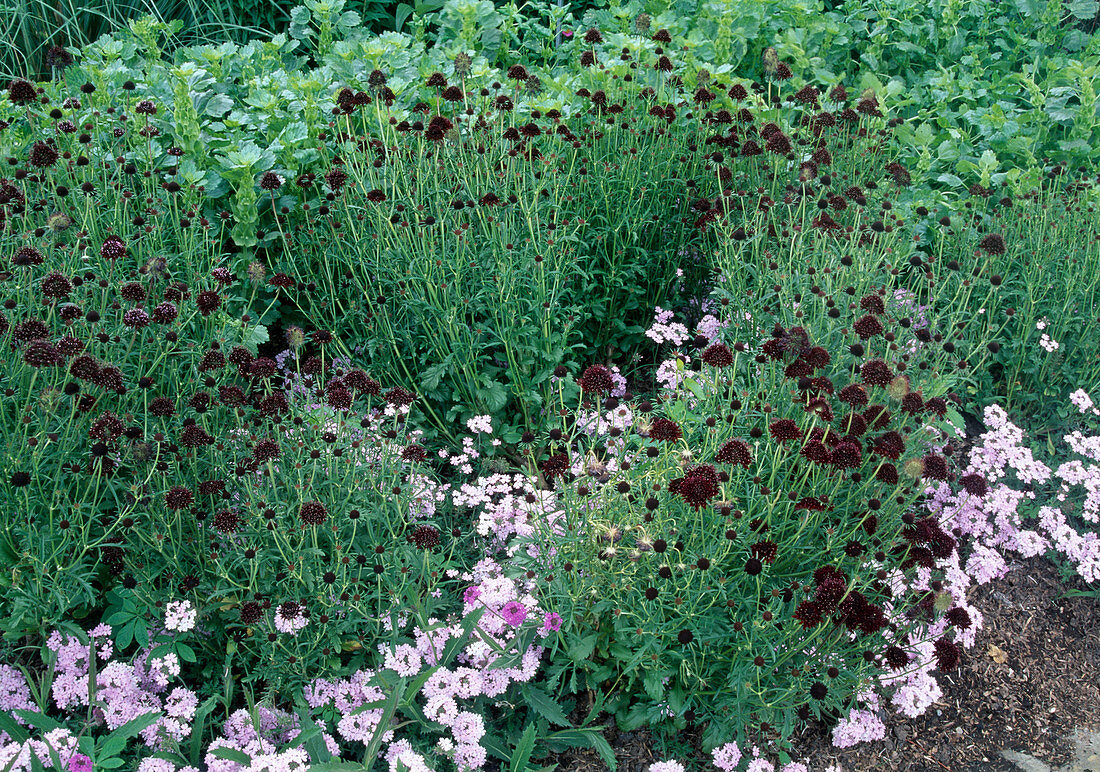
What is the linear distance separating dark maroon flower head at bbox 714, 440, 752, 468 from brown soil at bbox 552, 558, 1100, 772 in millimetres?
1109

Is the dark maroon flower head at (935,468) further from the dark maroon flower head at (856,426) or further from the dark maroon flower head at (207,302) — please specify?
the dark maroon flower head at (207,302)

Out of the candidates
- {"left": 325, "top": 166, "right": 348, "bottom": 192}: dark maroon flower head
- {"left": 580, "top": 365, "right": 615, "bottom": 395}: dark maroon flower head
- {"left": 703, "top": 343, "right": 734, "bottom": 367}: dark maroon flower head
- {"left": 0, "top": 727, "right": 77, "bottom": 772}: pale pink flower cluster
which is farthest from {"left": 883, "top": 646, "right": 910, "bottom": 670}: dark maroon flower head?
{"left": 325, "top": 166, "right": 348, "bottom": 192}: dark maroon flower head

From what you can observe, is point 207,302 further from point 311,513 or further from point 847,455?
point 847,455

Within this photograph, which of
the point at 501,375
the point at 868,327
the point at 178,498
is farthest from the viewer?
the point at 501,375

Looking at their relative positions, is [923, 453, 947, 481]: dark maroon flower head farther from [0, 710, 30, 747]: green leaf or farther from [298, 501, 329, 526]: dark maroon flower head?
[0, 710, 30, 747]: green leaf

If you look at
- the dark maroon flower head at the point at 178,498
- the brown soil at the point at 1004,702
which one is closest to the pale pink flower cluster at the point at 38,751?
the dark maroon flower head at the point at 178,498

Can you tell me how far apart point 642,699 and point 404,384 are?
72.3 inches

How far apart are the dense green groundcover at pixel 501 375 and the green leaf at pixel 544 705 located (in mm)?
13

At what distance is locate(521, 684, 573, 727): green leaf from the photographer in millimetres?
2916

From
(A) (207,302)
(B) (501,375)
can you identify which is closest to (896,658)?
(B) (501,375)

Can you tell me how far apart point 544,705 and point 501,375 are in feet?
5.95

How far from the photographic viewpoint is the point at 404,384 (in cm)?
416

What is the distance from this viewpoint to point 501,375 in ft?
14.3

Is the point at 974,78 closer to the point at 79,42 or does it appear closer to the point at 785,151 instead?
the point at 785,151
